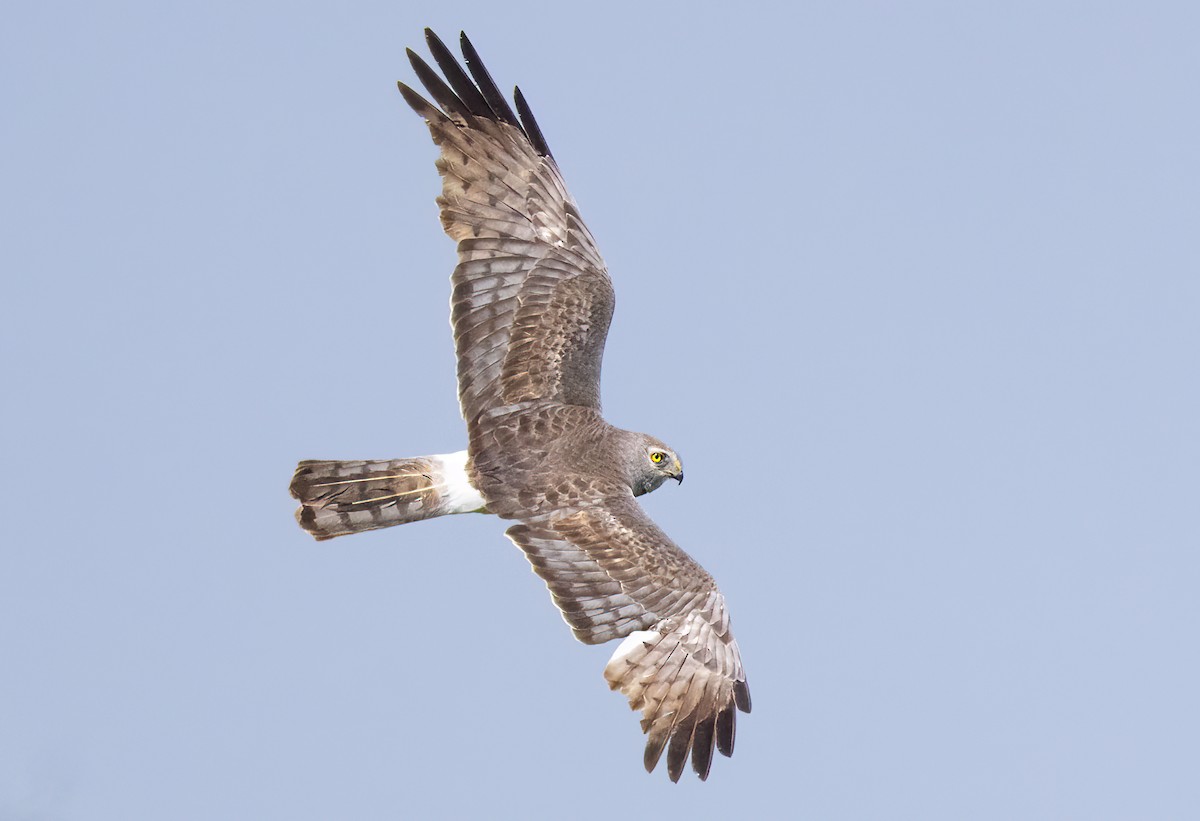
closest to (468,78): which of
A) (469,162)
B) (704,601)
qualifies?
(469,162)

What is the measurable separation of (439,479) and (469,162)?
8.20 feet

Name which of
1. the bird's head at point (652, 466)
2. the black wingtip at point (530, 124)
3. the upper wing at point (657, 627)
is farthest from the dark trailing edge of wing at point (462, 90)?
the upper wing at point (657, 627)

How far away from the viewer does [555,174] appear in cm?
1407

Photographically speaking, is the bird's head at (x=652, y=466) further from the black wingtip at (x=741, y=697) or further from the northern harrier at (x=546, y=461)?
the black wingtip at (x=741, y=697)

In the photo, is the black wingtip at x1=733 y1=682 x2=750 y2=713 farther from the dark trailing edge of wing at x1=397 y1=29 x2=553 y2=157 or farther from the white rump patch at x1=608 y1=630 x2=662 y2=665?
the dark trailing edge of wing at x1=397 y1=29 x2=553 y2=157

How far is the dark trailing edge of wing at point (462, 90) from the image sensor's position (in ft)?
45.3

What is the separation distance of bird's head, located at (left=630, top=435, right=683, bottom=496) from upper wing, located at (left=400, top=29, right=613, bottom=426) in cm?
57

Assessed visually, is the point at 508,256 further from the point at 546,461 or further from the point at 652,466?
the point at 652,466

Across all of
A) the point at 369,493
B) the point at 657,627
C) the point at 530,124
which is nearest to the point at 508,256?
the point at 530,124

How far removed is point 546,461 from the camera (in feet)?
43.0

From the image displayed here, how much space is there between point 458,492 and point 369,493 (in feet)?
2.16

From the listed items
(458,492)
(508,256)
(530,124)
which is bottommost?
(458,492)

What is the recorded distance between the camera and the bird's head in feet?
44.4

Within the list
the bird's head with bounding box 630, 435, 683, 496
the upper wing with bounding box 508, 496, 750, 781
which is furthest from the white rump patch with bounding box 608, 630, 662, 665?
the bird's head with bounding box 630, 435, 683, 496
